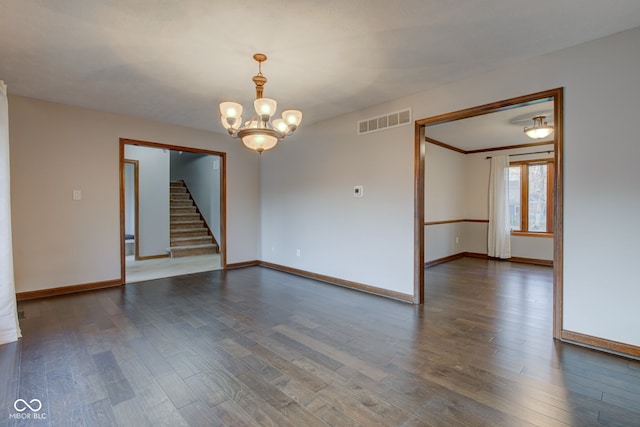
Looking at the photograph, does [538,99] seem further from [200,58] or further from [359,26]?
[200,58]

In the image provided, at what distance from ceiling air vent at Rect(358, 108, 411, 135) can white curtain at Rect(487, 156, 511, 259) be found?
4.29 metres

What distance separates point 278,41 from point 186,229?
655 centimetres

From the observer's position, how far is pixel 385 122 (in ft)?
13.1

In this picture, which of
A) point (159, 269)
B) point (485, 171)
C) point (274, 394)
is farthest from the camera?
point (485, 171)

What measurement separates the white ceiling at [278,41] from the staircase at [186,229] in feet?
14.2

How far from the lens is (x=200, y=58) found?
2.79 m

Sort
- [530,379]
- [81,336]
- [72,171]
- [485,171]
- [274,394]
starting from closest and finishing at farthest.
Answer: [274,394] < [530,379] < [81,336] < [72,171] < [485,171]

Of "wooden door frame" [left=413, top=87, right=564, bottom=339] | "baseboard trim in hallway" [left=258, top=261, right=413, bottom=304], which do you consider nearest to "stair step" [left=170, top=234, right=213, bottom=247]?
"baseboard trim in hallway" [left=258, top=261, right=413, bottom=304]

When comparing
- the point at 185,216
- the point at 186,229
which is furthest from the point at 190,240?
the point at 185,216

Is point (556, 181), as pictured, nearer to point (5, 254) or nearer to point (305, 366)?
point (305, 366)

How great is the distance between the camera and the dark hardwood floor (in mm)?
1708

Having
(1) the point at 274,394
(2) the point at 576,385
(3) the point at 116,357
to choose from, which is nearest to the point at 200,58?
(3) the point at 116,357

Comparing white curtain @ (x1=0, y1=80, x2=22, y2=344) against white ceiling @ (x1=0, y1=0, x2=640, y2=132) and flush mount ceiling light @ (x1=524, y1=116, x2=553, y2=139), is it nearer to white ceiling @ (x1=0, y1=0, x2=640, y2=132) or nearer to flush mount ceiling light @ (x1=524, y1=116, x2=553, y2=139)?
white ceiling @ (x1=0, y1=0, x2=640, y2=132)

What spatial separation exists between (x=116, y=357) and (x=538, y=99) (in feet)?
14.2
